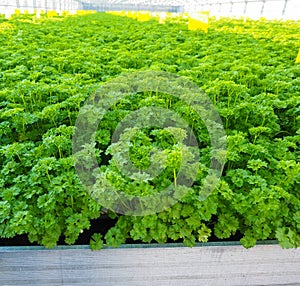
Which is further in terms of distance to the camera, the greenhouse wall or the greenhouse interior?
the greenhouse wall

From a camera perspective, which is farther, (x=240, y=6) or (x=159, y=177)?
(x=240, y=6)

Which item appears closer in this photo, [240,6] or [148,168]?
[148,168]

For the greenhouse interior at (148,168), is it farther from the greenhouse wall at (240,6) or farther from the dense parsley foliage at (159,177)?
the greenhouse wall at (240,6)

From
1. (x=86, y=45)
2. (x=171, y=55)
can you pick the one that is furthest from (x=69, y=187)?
(x=86, y=45)

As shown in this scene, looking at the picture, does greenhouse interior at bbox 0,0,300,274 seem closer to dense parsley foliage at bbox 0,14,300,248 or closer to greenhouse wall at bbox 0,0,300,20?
dense parsley foliage at bbox 0,14,300,248

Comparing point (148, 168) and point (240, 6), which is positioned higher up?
point (240, 6)

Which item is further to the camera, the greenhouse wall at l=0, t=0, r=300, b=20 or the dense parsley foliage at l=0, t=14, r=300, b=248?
the greenhouse wall at l=0, t=0, r=300, b=20

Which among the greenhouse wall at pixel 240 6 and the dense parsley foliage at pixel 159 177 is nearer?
the dense parsley foliage at pixel 159 177

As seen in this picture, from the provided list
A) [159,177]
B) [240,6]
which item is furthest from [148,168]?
[240,6]

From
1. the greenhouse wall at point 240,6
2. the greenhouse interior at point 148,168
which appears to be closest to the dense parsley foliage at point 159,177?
the greenhouse interior at point 148,168

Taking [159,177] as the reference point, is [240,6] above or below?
above

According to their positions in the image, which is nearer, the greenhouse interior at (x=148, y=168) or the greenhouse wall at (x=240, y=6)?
the greenhouse interior at (x=148, y=168)

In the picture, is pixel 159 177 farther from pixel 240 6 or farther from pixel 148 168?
pixel 240 6

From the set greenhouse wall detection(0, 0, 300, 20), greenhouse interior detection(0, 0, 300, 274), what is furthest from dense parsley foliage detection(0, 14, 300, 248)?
greenhouse wall detection(0, 0, 300, 20)
